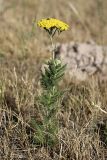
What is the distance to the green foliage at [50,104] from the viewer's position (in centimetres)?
294

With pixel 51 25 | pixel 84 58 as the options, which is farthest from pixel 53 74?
pixel 84 58

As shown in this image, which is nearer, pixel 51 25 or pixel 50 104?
pixel 51 25

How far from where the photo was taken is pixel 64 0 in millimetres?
7227

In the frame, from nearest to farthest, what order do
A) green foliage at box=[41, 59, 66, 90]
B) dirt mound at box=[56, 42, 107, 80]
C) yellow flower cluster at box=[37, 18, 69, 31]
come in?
1. yellow flower cluster at box=[37, 18, 69, 31]
2. green foliage at box=[41, 59, 66, 90]
3. dirt mound at box=[56, 42, 107, 80]

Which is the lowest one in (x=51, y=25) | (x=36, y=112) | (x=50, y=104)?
(x=36, y=112)

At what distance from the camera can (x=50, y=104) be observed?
302 cm

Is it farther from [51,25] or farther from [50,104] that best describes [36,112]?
[51,25]

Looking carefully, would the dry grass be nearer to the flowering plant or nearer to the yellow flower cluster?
the flowering plant

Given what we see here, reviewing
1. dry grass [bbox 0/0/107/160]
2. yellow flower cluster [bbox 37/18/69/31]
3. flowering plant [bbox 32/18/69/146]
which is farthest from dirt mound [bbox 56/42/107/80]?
yellow flower cluster [bbox 37/18/69/31]

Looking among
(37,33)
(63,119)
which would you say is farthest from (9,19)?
(63,119)

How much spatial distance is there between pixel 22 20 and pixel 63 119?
3.13 metres

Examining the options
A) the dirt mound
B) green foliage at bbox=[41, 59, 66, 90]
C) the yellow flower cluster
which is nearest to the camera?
the yellow flower cluster

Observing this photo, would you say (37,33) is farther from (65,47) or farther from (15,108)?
(15,108)

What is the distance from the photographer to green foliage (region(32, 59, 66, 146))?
116 inches
